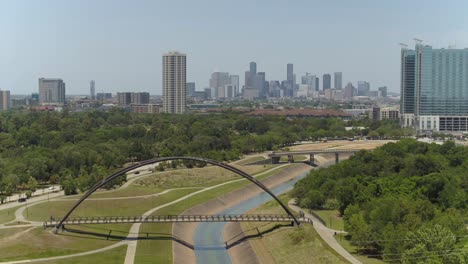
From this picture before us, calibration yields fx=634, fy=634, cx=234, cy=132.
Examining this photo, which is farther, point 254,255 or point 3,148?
point 3,148

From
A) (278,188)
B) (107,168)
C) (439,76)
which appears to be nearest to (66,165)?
(107,168)

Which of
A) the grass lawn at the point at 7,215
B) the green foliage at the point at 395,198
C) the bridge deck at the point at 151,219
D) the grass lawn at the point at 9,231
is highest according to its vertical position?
the green foliage at the point at 395,198

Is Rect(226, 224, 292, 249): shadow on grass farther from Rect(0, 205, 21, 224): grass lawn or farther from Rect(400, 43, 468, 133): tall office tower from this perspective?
Rect(400, 43, 468, 133): tall office tower

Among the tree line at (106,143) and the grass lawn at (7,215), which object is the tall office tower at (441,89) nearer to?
the tree line at (106,143)

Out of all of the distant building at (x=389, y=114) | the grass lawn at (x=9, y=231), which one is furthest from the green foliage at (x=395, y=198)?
the distant building at (x=389, y=114)

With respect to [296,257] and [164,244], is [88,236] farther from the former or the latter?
[296,257]

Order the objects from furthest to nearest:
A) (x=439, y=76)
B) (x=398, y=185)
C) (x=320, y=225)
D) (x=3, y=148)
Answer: (x=439, y=76)
(x=3, y=148)
(x=398, y=185)
(x=320, y=225)
